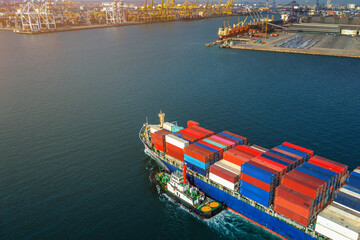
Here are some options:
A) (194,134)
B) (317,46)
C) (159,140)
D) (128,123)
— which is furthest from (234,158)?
(317,46)

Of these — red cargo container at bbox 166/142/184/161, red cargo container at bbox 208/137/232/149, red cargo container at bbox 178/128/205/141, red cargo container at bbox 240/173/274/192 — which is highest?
red cargo container at bbox 208/137/232/149

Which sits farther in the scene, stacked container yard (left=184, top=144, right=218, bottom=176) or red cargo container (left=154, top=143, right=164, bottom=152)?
red cargo container (left=154, top=143, right=164, bottom=152)

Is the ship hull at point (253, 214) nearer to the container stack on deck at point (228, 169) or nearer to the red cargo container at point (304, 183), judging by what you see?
the container stack on deck at point (228, 169)

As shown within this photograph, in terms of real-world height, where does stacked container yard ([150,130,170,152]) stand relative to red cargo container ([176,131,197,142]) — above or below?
below

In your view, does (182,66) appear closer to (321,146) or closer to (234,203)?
(321,146)

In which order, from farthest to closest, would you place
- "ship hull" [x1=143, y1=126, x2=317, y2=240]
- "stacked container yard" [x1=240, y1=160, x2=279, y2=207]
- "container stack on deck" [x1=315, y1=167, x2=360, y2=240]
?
"stacked container yard" [x1=240, y1=160, x2=279, y2=207] → "ship hull" [x1=143, y1=126, x2=317, y2=240] → "container stack on deck" [x1=315, y1=167, x2=360, y2=240]

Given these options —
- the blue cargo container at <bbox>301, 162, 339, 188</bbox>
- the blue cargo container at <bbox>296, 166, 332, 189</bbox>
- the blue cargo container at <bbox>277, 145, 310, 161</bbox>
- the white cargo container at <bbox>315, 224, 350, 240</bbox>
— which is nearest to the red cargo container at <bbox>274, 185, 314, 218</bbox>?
the white cargo container at <bbox>315, 224, 350, 240</bbox>

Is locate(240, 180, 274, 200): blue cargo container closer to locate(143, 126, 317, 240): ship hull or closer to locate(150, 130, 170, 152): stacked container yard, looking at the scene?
locate(143, 126, 317, 240): ship hull
